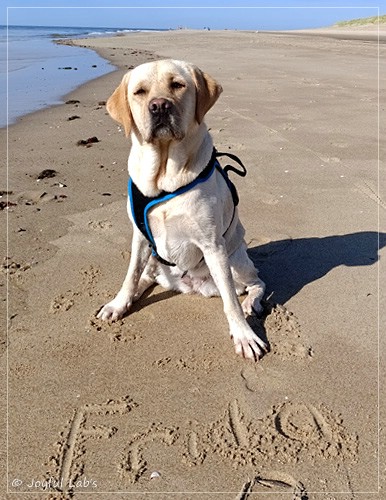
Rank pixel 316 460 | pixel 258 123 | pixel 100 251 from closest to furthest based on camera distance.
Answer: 1. pixel 316 460
2. pixel 100 251
3. pixel 258 123

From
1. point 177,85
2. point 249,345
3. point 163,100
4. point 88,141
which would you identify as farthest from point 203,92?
point 88,141

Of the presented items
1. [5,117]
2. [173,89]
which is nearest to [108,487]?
[173,89]

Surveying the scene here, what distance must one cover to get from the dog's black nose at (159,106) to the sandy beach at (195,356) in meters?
1.34

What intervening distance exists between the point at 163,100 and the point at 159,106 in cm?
4

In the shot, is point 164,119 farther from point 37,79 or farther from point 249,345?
point 37,79

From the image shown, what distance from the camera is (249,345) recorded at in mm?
3020

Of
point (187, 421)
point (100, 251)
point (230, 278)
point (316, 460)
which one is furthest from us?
point (100, 251)

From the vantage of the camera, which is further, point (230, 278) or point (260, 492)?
point (230, 278)

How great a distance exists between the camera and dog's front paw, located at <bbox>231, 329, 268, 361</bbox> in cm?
298

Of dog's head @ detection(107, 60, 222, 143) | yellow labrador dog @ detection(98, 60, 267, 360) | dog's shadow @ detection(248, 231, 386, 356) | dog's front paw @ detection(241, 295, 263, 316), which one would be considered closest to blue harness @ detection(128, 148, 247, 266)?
yellow labrador dog @ detection(98, 60, 267, 360)

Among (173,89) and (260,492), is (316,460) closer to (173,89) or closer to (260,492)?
(260,492)

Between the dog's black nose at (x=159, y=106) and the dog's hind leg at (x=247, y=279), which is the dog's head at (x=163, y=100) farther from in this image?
the dog's hind leg at (x=247, y=279)

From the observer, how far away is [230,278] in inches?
126

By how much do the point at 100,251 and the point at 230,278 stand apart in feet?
4.69
